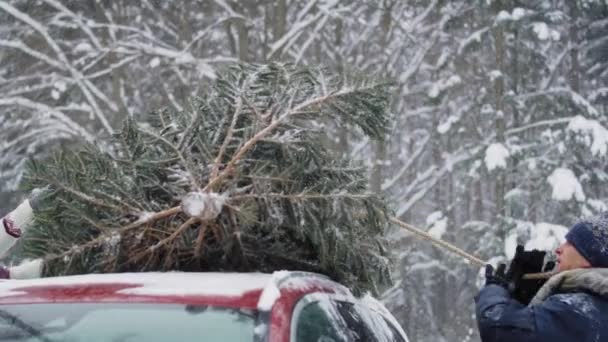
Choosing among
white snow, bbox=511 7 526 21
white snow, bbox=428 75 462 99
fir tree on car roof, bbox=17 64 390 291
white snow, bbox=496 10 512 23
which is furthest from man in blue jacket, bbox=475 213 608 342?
white snow, bbox=428 75 462 99

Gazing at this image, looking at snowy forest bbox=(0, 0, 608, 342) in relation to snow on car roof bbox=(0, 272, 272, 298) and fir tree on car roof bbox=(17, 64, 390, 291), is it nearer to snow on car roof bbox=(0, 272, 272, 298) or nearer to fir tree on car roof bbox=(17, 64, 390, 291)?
fir tree on car roof bbox=(17, 64, 390, 291)

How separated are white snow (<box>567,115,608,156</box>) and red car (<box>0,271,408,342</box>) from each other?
44.4 ft

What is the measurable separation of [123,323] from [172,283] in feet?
0.79

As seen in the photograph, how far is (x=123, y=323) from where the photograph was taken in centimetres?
279

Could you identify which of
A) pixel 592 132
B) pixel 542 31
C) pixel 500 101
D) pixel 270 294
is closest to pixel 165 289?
pixel 270 294

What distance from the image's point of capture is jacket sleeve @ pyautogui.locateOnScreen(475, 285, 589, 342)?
11.4 feet

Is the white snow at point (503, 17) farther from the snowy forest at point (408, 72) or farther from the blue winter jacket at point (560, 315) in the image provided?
the blue winter jacket at point (560, 315)

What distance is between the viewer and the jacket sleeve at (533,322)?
11.4ft

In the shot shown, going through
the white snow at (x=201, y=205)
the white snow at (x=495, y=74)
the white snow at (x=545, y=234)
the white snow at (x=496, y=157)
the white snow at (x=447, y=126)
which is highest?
the white snow at (x=201, y=205)

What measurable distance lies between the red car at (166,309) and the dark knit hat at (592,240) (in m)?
1.17

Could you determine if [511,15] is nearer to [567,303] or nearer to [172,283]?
[567,303]

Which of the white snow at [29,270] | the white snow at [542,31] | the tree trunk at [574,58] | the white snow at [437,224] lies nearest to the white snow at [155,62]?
the white snow at [437,224]

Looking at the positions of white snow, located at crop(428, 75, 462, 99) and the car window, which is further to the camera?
white snow, located at crop(428, 75, 462, 99)

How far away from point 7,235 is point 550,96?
15006 millimetres
